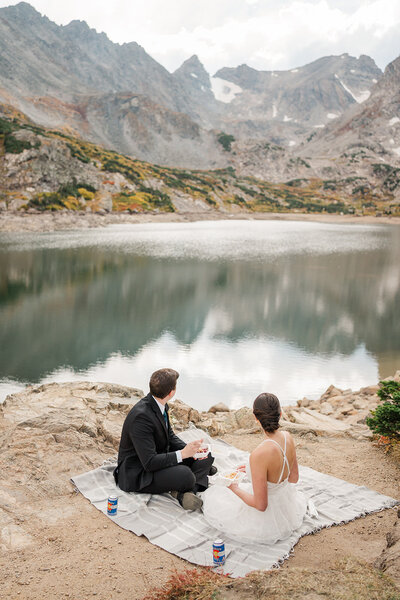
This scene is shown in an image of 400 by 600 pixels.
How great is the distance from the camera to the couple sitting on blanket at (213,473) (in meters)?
5.12

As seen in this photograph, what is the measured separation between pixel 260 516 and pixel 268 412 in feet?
4.44

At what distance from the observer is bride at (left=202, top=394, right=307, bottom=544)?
16.7ft

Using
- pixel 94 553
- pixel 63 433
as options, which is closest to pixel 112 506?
pixel 94 553

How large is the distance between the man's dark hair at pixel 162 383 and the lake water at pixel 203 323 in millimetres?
9747

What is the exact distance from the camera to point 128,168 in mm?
146250

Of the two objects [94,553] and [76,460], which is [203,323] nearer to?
[76,460]

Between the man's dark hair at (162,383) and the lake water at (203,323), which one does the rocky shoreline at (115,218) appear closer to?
the lake water at (203,323)

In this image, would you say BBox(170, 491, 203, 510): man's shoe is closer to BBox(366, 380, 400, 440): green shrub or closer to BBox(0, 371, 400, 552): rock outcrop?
BBox(0, 371, 400, 552): rock outcrop

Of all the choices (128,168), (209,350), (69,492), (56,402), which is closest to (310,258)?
(209,350)

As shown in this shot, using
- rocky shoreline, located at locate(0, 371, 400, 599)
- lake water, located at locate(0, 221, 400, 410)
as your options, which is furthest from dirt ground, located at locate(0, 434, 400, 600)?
lake water, located at locate(0, 221, 400, 410)

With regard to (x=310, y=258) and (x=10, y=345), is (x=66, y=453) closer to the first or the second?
(x=10, y=345)

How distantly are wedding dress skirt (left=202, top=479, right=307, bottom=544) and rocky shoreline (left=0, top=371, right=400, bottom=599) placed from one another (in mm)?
602

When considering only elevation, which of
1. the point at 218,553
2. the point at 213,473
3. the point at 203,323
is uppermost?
the point at 218,553

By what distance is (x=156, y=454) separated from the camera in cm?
600
